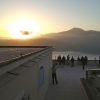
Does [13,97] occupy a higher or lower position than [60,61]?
higher

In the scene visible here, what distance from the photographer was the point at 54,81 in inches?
767

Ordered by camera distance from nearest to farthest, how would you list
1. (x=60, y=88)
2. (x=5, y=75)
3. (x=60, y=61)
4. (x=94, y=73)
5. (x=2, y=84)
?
(x=2, y=84), (x=5, y=75), (x=60, y=88), (x=94, y=73), (x=60, y=61)

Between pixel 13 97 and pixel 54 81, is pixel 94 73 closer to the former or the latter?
pixel 54 81

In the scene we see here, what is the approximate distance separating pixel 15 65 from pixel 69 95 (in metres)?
9.53

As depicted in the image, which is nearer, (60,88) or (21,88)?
(21,88)

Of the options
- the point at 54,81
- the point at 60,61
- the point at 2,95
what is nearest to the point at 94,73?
the point at 54,81

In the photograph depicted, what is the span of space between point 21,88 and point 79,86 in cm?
1192

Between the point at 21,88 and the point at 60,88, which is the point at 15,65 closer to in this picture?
the point at 21,88

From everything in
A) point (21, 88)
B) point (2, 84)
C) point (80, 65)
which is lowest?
point (80, 65)

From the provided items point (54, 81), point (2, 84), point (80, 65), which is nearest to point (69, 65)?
point (80, 65)

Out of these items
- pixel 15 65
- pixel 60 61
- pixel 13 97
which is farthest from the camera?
pixel 60 61

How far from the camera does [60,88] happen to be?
16688 mm

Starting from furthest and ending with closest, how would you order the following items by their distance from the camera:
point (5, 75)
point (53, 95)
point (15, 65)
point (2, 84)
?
point (53, 95), point (15, 65), point (5, 75), point (2, 84)

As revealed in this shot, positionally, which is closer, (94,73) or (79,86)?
(79,86)
